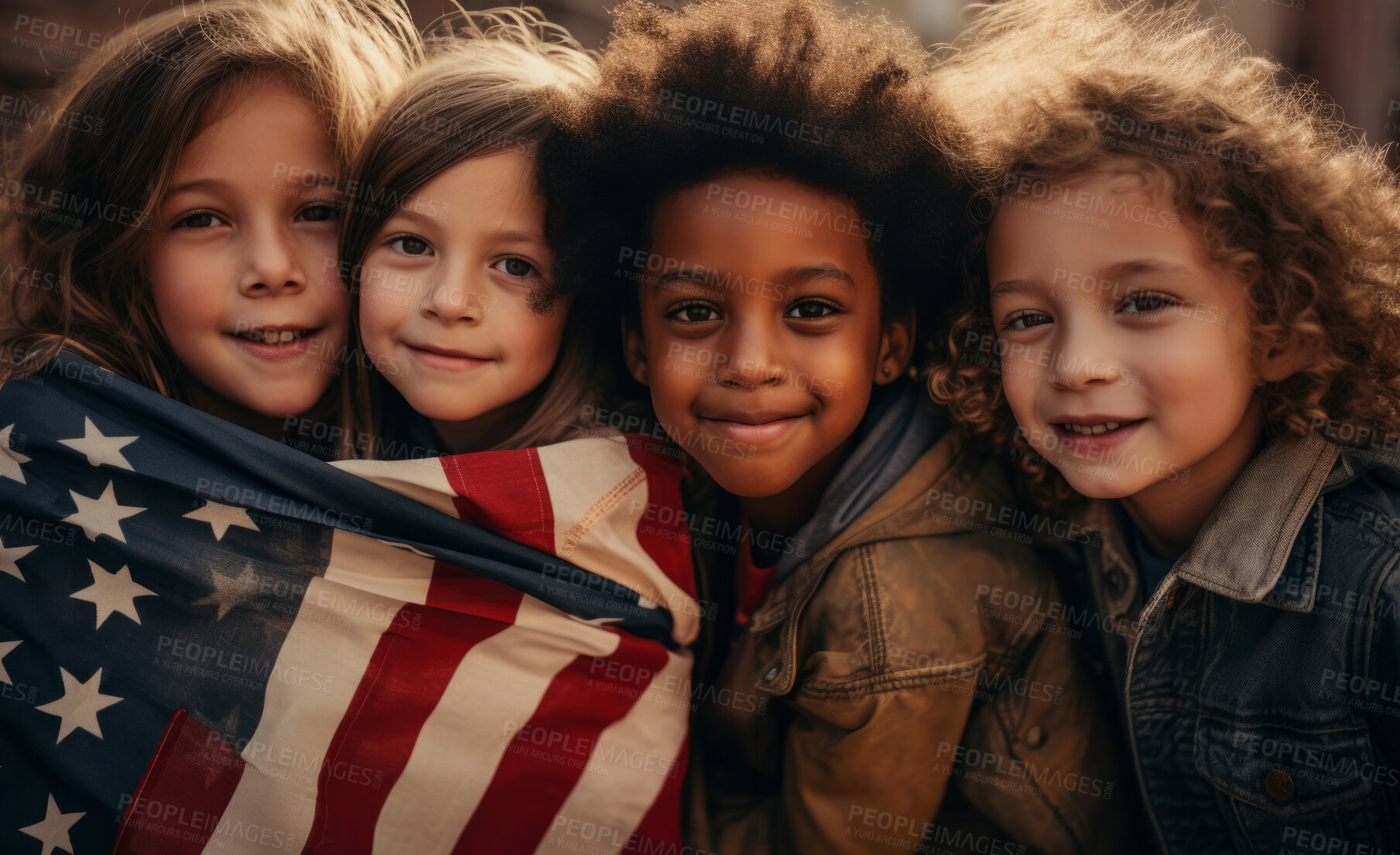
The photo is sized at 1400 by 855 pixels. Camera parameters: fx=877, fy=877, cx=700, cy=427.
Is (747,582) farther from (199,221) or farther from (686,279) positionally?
(199,221)

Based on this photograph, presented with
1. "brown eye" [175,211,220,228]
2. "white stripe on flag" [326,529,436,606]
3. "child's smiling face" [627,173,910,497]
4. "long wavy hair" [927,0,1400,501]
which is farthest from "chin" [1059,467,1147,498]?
"brown eye" [175,211,220,228]

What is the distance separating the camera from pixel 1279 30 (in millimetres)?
2828

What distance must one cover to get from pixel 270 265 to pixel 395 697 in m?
0.83

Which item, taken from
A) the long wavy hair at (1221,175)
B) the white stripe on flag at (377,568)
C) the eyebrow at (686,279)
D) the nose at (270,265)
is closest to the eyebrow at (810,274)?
the eyebrow at (686,279)

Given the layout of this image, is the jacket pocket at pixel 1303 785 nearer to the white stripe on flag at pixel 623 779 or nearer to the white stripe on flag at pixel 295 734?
the white stripe on flag at pixel 623 779

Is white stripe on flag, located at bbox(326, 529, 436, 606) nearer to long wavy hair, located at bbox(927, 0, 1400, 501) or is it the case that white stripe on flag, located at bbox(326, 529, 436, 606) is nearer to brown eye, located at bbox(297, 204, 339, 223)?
brown eye, located at bbox(297, 204, 339, 223)

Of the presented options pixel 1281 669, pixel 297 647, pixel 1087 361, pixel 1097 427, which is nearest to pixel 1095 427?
pixel 1097 427

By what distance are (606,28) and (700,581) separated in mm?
1528

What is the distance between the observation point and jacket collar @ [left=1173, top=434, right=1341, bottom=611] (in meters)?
1.42

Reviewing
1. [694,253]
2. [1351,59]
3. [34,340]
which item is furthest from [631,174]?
[1351,59]

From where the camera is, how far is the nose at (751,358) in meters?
1.51

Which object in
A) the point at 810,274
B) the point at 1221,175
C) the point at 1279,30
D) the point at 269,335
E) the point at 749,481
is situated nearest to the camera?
the point at 1221,175

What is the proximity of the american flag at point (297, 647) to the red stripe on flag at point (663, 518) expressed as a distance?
0.23ft

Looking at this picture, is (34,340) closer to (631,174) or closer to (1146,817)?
(631,174)
